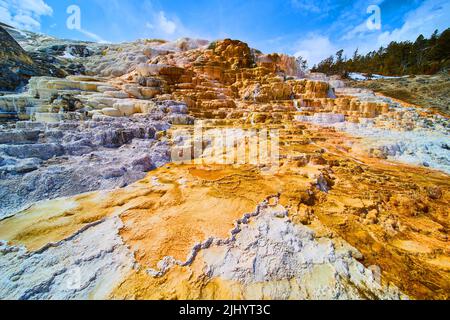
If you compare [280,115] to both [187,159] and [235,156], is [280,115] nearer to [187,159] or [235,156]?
[235,156]

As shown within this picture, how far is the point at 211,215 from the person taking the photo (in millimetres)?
3809

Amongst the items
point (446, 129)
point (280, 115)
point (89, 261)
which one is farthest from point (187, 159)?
point (446, 129)

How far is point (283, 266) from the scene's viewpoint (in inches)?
105

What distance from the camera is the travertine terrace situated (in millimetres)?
2463

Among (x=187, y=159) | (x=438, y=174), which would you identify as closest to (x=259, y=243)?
(x=187, y=159)

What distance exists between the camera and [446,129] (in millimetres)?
11203

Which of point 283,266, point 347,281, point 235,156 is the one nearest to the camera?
point 347,281

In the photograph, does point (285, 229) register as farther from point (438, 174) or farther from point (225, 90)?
point (225, 90)

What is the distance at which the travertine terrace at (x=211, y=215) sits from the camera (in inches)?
97.0

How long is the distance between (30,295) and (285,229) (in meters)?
3.79

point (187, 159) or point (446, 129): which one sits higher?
point (446, 129)

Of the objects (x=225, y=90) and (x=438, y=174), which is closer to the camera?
(x=438, y=174)
